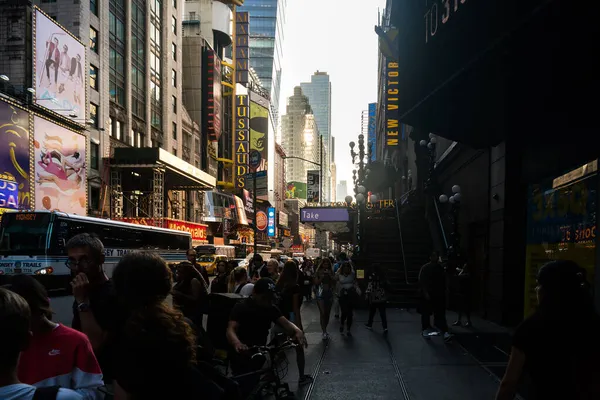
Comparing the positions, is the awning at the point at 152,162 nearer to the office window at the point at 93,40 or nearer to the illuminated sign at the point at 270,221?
the office window at the point at 93,40

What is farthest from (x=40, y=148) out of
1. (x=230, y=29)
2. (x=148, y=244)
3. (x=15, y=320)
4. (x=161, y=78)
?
(x=230, y=29)

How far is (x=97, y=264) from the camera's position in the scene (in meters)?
3.76

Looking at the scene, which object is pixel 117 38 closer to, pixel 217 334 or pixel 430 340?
Answer: pixel 430 340

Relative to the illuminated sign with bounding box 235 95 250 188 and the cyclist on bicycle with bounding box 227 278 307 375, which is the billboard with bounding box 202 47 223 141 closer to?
the illuminated sign with bounding box 235 95 250 188

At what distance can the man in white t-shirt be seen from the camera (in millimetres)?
1996

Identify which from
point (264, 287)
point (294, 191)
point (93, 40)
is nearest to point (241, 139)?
point (93, 40)

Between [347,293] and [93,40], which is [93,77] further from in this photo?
[347,293]

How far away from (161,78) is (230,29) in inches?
1235

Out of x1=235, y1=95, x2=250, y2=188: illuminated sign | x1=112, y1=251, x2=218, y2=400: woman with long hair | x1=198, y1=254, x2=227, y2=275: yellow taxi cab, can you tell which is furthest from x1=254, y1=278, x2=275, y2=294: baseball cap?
x1=235, y1=95, x2=250, y2=188: illuminated sign

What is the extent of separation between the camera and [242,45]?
295 feet

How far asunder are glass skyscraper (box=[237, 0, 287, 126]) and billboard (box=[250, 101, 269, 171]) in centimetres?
4167

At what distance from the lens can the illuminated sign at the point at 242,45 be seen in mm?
89250

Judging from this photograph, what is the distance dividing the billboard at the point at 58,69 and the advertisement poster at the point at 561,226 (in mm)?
29630

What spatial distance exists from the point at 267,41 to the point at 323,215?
131424mm
